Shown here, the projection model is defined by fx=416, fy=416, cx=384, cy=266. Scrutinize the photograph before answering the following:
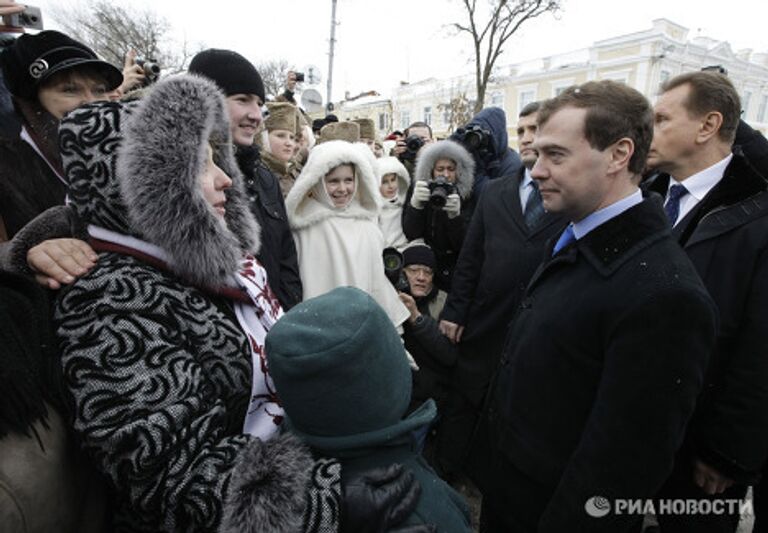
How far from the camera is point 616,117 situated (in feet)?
4.95

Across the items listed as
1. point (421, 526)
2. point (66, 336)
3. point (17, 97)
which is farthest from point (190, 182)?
point (17, 97)

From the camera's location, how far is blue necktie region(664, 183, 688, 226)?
2239 millimetres

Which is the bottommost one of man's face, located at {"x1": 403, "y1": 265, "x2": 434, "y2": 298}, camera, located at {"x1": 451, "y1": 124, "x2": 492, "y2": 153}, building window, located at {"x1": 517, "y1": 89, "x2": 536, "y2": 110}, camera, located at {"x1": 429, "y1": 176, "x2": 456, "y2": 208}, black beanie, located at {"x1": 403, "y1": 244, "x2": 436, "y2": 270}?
man's face, located at {"x1": 403, "y1": 265, "x2": 434, "y2": 298}

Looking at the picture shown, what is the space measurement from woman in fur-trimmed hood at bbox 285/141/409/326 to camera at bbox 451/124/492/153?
1322 millimetres

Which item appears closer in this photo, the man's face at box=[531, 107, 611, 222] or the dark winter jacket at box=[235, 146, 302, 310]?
the man's face at box=[531, 107, 611, 222]

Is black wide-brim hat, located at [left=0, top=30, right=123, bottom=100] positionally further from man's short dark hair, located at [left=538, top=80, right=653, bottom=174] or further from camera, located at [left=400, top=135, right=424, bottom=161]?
camera, located at [left=400, top=135, right=424, bottom=161]

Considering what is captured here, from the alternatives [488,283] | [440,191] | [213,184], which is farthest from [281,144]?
[213,184]

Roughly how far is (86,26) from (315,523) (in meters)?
25.2

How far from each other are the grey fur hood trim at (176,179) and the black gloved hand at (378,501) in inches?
25.4

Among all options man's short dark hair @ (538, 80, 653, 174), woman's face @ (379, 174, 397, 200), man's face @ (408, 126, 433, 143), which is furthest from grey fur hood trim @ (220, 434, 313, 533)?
man's face @ (408, 126, 433, 143)

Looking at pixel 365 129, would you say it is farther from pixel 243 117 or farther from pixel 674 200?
pixel 674 200

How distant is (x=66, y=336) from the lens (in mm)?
921

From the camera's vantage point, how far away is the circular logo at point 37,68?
6.31 ft

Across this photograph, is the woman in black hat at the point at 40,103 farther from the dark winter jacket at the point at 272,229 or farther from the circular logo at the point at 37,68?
the dark winter jacket at the point at 272,229
